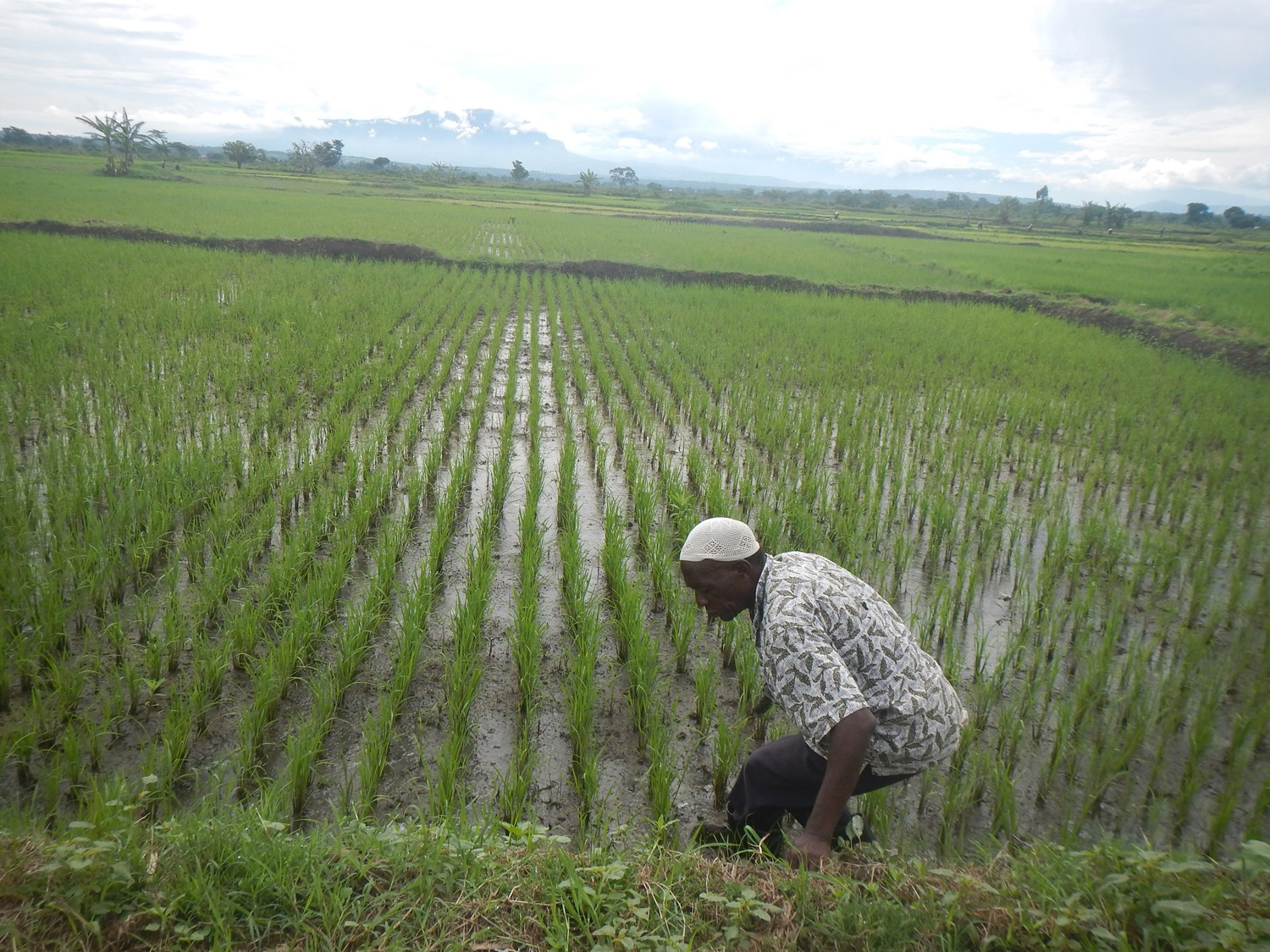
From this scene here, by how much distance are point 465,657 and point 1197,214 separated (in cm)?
6190

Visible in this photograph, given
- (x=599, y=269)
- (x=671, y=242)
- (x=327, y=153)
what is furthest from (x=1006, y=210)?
(x=327, y=153)

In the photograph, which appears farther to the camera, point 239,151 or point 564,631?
point 239,151

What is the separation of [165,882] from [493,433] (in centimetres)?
487

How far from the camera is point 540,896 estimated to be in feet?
6.04

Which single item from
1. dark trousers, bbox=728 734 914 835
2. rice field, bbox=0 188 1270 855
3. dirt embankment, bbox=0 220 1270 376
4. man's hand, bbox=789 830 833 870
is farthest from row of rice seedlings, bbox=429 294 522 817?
dirt embankment, bbox=0 220 1270 376

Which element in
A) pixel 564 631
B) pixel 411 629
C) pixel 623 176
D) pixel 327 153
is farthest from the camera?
pixel 623 176

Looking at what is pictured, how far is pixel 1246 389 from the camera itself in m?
8.61

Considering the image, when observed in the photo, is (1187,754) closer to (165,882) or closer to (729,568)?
(729,568)

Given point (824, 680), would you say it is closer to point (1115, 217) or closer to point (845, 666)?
point (845, 666)

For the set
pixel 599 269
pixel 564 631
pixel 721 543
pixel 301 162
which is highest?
pixel 301 162

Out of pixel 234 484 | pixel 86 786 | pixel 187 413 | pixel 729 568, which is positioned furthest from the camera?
pixel 187 413

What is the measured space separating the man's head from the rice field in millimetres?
605

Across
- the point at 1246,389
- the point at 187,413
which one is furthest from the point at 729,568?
the point at 1246,389

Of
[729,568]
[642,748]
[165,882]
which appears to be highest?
[729,568]
